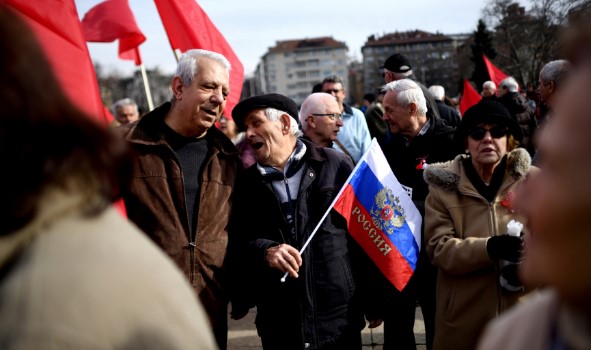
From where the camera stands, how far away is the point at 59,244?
1173 millimetres

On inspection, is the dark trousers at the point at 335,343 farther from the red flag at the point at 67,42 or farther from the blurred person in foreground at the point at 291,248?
the red flag at the point at 67,42

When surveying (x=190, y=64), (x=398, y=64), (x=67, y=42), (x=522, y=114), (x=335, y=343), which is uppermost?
(x=67, y=42)

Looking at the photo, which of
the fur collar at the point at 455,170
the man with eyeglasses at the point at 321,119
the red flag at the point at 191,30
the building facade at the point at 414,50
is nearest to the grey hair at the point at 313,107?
the man with eyeglasses at the point at 321,119

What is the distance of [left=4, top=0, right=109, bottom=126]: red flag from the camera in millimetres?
3201

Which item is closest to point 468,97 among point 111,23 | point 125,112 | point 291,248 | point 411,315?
point 125,112

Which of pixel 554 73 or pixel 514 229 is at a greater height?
pixel 554 73

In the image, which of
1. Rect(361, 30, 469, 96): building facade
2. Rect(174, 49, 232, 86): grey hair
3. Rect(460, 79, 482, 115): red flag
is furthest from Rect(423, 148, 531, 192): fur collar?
Rect(361, 30, 469, 96): building facade

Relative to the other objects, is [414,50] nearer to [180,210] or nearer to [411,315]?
[411,315]

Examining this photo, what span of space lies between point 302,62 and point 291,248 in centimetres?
14764

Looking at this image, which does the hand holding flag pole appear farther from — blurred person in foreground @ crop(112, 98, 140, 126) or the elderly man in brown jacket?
blurred person in foreground @ crop(112, 98, 140, 126)

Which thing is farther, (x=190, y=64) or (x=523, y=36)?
(x=523, y=36)

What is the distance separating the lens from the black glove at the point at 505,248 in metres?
2.86

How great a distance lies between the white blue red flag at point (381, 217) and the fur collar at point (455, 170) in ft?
1.23

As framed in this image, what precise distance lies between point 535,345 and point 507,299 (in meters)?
2.14
